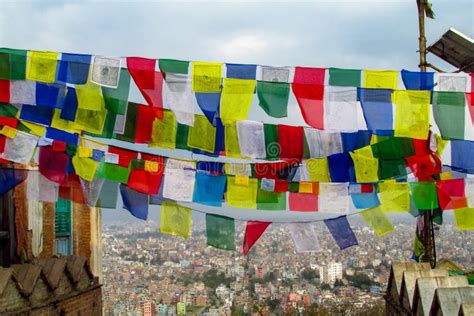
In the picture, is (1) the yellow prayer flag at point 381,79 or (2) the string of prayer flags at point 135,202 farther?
(1) the yellow prayer flag at point 381,79

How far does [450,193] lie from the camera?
27.3ft

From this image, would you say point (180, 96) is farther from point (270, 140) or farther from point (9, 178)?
point (9, 178)

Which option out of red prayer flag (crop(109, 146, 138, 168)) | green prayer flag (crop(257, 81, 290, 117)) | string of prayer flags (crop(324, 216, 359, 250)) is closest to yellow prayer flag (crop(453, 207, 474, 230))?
string of prayer flags (crop(324, 216, 359, 250))

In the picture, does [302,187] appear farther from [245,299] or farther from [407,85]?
[245,299]

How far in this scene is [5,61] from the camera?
24.1ft

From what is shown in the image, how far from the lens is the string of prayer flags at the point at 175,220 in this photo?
25.3 feet

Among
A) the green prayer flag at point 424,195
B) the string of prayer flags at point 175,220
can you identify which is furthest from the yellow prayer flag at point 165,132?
the green prayer flag at point 424,195

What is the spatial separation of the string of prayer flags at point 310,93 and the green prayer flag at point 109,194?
2551 mm

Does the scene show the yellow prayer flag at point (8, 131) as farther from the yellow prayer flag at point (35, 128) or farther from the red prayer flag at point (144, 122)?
the red prayer flag at point (144, 122)

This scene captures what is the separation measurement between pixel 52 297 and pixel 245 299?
13.9m

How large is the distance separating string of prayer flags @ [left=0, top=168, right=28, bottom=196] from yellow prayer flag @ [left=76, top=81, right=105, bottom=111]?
3.91 feet

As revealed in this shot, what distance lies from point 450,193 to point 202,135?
3380mm

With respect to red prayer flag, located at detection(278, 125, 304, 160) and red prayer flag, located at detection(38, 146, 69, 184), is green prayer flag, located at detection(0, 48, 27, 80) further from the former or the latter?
red prayer flag, located at detection(278, 125, 304, 160)

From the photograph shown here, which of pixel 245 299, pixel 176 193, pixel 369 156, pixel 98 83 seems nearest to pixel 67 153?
pixel 98 83
